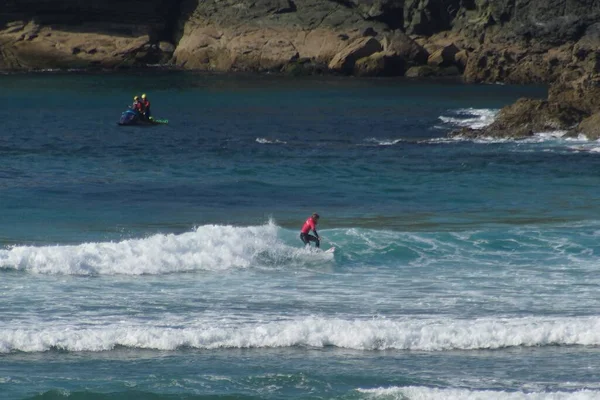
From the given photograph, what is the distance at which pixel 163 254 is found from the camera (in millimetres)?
19812

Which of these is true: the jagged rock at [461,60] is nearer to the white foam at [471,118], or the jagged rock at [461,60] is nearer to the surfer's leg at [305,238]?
the white foam at [471,118]

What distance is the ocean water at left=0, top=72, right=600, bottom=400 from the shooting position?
44.4 ft

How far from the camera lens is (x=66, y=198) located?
26984 millimetres

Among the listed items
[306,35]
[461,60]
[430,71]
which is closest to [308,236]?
[430,71]

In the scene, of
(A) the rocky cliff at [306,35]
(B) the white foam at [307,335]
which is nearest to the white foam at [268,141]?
(B) the white foam at [307,335]

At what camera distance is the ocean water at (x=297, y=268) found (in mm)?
13523

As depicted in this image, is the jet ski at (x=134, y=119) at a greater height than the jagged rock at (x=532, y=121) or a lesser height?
lesser

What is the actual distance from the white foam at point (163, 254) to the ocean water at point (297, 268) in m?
0.05

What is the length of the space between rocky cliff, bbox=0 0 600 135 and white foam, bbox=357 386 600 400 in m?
55.9

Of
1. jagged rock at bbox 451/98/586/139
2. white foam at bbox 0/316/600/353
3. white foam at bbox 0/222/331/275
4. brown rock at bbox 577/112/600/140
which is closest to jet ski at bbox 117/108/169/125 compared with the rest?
jagged rock at bbox 451/98/586/139

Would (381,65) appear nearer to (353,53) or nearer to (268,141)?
(353,53)

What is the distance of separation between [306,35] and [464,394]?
63667 millimetres

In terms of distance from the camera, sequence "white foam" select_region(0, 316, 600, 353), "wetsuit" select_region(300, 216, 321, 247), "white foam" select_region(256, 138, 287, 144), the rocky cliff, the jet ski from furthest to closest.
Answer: the rocky cliff
the jet ski
"white foam" select_region(256, 138, 287, 144)
"wetsuit" select_region(300, 216, 321, 247)
"white foam" select_region(0, 316, 600, 353)

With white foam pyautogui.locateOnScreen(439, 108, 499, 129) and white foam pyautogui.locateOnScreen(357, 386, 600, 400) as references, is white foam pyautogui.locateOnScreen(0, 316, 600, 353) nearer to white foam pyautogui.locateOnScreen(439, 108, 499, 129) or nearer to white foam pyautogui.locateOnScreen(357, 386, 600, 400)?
white foam pyautogui.locateOnScreen(357, 386, 600, 400)
